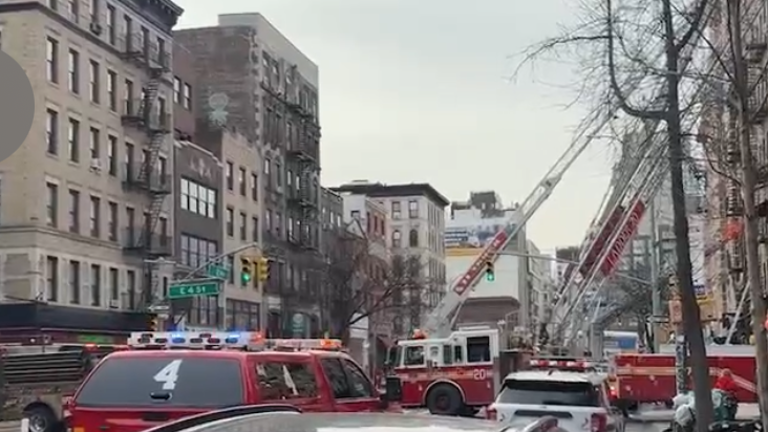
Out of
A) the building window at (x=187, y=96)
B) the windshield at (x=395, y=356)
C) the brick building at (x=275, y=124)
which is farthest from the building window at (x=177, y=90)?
the windshield at (x=395, y=356)

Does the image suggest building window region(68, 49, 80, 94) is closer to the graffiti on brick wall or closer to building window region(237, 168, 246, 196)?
building window region(237, 168, 246, 196)

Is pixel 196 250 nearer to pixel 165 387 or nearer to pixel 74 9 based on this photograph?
pixel 74 9

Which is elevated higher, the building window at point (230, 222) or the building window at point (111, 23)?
the building window at point (111, 23)

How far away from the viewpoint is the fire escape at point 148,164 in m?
50.7

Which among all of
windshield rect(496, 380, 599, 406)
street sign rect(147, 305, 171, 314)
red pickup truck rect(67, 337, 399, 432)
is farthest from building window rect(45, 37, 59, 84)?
red pickup truck rect(67, 337, 399, 432)

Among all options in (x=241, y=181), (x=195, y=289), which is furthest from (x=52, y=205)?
(x=241, y=181)

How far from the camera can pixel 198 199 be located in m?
57.9

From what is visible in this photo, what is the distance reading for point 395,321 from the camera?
302 ft

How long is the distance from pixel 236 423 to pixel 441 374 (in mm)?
34082

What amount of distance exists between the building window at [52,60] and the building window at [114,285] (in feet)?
27.7

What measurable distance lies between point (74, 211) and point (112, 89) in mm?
6432

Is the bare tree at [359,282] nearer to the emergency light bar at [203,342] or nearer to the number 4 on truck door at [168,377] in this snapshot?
the emergency light bar at [203,342]

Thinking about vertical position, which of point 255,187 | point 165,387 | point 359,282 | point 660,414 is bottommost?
point 660,414

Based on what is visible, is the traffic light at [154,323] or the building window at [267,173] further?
the building window at [267,173]
